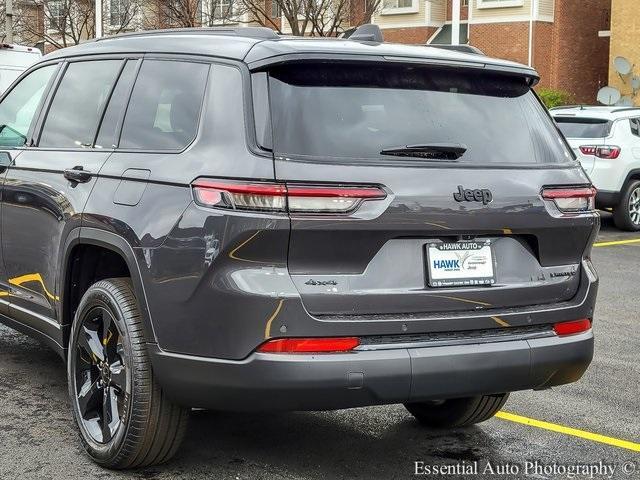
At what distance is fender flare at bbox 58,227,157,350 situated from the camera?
4293mm

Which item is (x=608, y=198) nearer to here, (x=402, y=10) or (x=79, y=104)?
(x=79, y=104)

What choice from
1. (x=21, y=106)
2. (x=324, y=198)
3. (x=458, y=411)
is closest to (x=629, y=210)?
(x=458, y=411)

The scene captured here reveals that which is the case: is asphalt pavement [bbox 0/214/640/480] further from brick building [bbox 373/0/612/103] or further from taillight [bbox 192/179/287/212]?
brick building [bbox 373/0/612/103]

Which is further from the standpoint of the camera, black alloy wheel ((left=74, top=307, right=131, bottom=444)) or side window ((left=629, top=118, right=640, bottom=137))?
side window ((left=629, top=118, right=640, bottom=137))

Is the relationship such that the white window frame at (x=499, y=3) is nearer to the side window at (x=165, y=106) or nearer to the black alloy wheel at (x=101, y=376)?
the side window at (x=165, y=106)

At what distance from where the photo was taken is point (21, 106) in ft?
20.1

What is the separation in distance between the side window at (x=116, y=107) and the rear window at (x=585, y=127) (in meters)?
11.4

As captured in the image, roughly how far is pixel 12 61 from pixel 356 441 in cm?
1197

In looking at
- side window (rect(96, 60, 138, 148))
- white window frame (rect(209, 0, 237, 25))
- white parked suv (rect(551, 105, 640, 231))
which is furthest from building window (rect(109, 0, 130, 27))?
side window (rect(96, 60, 138, 148))

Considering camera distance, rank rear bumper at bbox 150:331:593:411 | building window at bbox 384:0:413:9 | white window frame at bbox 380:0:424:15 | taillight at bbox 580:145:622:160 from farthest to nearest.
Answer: building window at bbox 384:0:413:9 < white window frame at bbox 380:0:424:15 < taillight at bbox 580:145:622:160 < rear bumper at bbox 150:331:593:411

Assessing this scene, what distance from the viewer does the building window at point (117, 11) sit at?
4641cm

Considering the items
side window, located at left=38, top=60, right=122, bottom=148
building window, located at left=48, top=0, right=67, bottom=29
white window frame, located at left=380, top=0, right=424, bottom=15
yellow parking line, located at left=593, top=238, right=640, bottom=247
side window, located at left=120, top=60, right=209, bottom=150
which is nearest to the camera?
side window, located at left=120, top=60, right=209, bottom=150

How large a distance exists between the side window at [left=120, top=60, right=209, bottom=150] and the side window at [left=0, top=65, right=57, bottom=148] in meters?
1.08

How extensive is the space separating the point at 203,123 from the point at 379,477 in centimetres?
166
